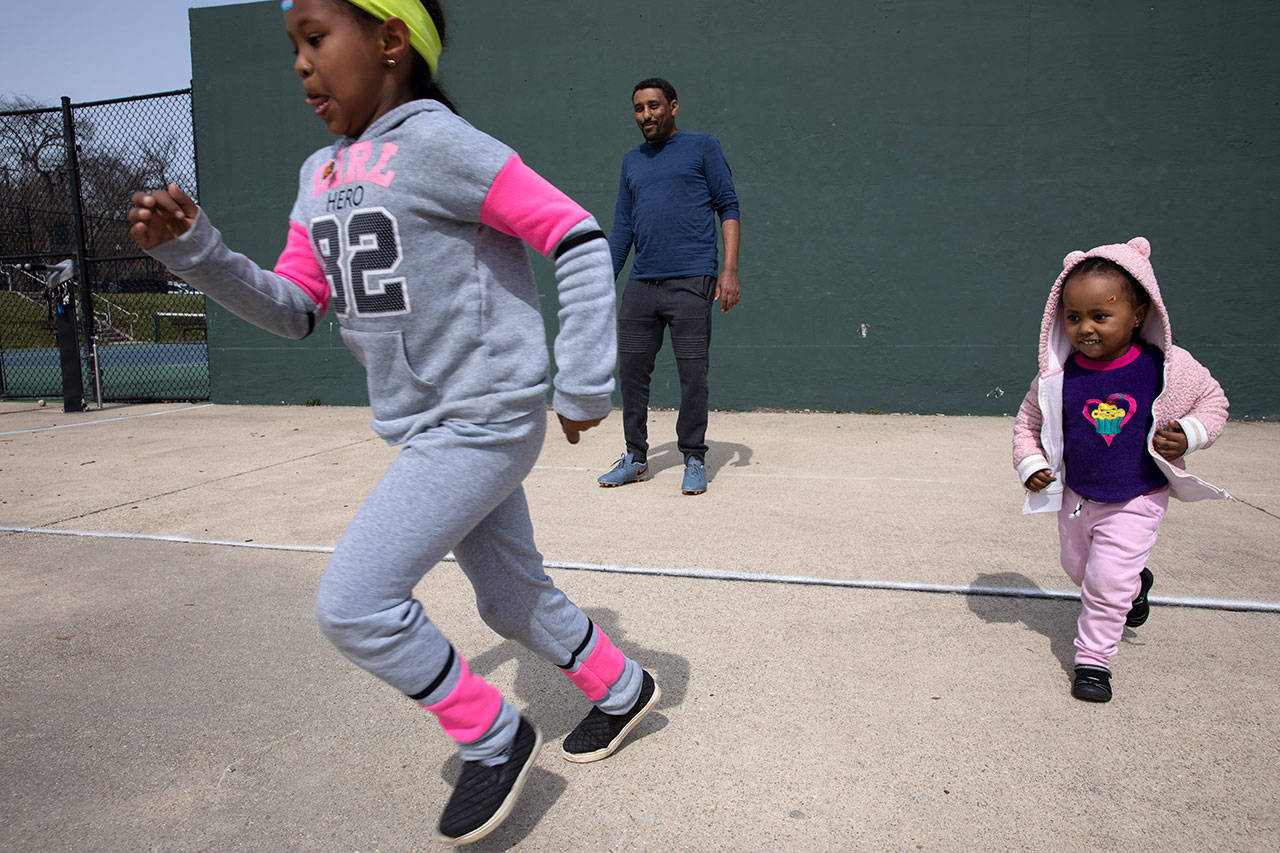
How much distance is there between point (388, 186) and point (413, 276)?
171 mm

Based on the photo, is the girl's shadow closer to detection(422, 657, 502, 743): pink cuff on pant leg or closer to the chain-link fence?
detection(422, 657, 502, 743): pink cuff on pant leg

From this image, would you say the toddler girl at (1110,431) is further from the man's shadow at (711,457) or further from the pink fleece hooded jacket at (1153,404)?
the man's shadow at (711,457)

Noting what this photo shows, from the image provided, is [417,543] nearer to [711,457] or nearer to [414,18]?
[414,18]

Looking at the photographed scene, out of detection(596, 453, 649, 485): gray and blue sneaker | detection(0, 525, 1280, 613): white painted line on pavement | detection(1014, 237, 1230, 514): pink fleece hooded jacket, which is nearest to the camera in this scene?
detection(1014, 237, 1230, 514): pink fleece hooded jacket

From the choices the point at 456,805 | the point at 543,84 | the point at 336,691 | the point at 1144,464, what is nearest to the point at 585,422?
the point at 456,805

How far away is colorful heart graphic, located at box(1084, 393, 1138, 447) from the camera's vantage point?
226cm

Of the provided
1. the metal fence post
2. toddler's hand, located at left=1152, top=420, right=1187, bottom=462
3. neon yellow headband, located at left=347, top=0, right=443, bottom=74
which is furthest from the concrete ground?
the metal fence post

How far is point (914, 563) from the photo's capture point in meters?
3.13

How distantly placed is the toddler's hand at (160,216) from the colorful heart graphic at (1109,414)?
2265 mm

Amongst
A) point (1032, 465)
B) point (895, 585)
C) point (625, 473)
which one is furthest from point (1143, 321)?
point (625, 473)

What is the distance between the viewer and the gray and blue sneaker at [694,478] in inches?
166

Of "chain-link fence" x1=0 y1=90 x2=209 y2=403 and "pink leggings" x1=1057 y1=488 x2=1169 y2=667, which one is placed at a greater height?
"chain-link fence" x1=0 y1=90 x2=209 y2=403

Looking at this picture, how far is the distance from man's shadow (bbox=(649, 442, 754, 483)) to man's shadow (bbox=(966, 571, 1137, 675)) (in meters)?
1.96

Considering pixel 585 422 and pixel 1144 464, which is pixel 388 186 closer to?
pixel 585 422
